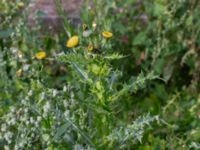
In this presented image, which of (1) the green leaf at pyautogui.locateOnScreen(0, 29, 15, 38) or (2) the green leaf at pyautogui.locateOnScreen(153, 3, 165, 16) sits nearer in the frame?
(1) the green leaf at pyautogui.locateOnScreen(0, 29, 15, 38)

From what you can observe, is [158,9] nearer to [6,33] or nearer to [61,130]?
[6,33]

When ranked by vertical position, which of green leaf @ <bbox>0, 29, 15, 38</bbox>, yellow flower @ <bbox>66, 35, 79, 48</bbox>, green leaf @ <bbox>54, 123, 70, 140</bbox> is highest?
yellow flower @ <bbox>66, 35, 79, 48</bbox>

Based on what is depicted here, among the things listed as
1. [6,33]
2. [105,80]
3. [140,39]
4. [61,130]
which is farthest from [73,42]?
[140,39]

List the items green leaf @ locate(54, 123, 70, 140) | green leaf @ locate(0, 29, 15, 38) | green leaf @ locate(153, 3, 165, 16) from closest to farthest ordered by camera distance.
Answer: green leaf @ locate(54, 123, 70, 140), green leaf @ locate(0, 29, 15, 38), green leaf @ locate(153, 3, 165, 16)

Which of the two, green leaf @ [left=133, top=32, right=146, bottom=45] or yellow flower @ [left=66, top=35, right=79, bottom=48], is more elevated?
yellow flower @ [left=66, top=35, right=79, bottom=48]

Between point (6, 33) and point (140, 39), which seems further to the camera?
point (140, 39)

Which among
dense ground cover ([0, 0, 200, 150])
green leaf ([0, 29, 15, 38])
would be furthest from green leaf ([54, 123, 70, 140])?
green leaf ([0, 29, 15, 38])

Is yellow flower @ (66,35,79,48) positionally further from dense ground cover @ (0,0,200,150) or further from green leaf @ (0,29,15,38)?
green leaf @ (0,29,15,38)

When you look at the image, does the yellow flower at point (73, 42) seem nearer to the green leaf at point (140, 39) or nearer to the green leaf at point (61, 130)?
the green leaf at point (61, 130)
